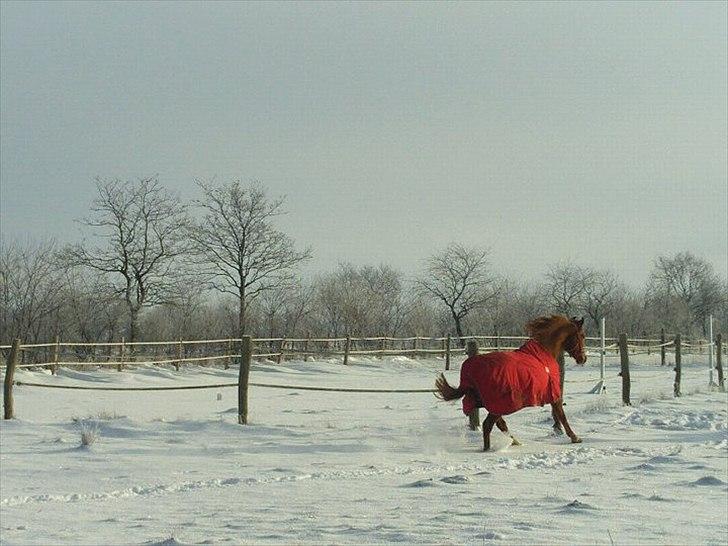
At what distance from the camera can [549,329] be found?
33.7 ft

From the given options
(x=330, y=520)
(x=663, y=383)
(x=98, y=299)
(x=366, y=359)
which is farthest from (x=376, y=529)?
(x=98, y=299)

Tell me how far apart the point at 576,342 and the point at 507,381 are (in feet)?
5.12

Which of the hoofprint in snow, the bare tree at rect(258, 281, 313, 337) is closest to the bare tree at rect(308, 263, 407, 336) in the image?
the bare tree at rect(258, 281, 313, 337)

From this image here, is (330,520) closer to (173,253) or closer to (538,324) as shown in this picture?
(538,324)

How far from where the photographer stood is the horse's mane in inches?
404

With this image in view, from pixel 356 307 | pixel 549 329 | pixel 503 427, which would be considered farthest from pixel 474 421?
pixel 356 307

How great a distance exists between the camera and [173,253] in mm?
34781

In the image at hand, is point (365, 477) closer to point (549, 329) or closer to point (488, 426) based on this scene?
point (488, 426)

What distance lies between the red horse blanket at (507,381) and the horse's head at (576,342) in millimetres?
700

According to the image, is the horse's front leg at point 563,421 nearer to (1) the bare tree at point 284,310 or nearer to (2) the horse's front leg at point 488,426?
(2) the horse's front leg at point 488,426

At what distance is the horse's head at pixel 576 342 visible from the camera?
1041cm

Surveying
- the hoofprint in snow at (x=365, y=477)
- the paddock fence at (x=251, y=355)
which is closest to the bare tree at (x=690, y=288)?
the paddock fence at (x=251, y=355)

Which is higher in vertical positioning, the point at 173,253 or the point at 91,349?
the point at 173,253

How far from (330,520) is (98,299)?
31.4 metres
